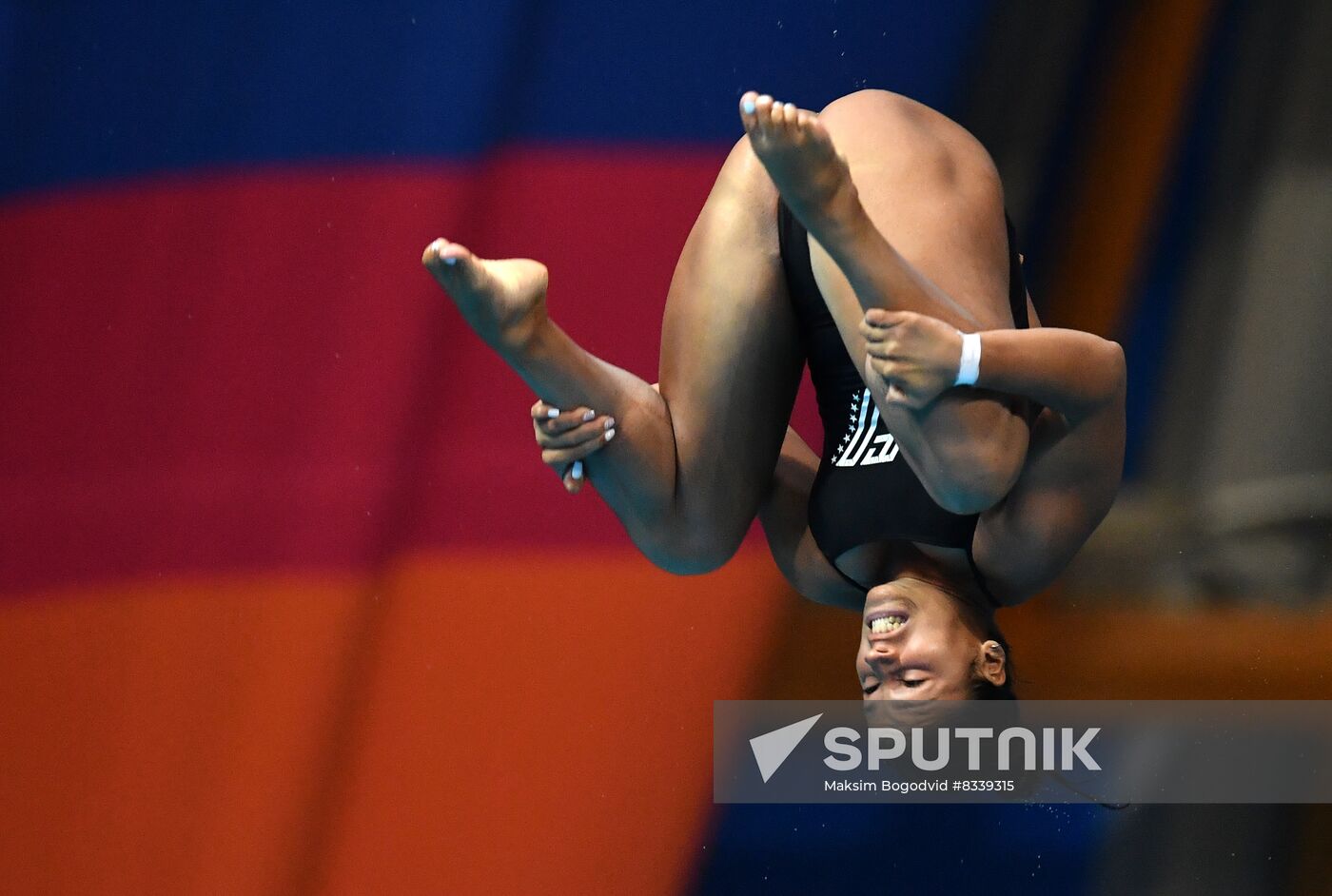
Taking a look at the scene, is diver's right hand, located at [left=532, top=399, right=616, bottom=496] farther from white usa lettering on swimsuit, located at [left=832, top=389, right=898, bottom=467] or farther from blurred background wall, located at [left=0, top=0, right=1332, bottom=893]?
blurred background wall, located at [left=0, top=0, right=1332, bottom=893]

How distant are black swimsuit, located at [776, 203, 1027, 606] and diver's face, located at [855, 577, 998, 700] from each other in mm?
42

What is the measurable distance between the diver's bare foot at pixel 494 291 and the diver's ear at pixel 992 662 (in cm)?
49

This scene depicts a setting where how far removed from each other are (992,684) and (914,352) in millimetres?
411

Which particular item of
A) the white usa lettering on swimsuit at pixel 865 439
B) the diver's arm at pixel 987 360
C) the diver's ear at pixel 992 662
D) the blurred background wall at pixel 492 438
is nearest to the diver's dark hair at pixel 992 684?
the diver's ear at pixel 992 662

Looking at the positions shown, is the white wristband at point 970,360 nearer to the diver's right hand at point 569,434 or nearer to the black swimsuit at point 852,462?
the black swimsuit at point 852,462

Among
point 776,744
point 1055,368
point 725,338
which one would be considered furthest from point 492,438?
point 1055,368

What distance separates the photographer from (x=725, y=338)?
143cm

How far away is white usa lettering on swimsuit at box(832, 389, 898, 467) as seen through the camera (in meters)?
1.38

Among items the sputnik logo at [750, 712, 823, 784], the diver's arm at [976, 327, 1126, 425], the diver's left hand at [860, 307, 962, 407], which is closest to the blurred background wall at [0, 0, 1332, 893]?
the sputnik logo at [750, 712, 823, 784]

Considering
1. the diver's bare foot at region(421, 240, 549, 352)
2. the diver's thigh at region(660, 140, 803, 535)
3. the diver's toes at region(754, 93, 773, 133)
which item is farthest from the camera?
the diver's thigh at region(660, 140, 803, 535)

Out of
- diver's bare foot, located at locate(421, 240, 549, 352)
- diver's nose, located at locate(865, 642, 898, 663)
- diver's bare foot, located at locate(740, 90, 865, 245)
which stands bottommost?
diver's nose, located at locate(865, 642, 898, 663)

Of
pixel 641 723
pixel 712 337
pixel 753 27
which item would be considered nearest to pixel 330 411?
pixel 641 723

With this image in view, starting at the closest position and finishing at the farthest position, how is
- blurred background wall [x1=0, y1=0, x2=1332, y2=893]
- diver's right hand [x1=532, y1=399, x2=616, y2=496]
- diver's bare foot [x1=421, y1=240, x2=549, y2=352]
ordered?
diver's bare foot [x1=421, y1=240, x2=549, y2=352], diver's right hand [x1=532, y1=399, x2=616, y2=496], blurred background wall [x1=0, y1=0, x2=1332, y2=893]

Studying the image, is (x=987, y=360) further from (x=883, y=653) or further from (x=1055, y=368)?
(x=883, y=653)
